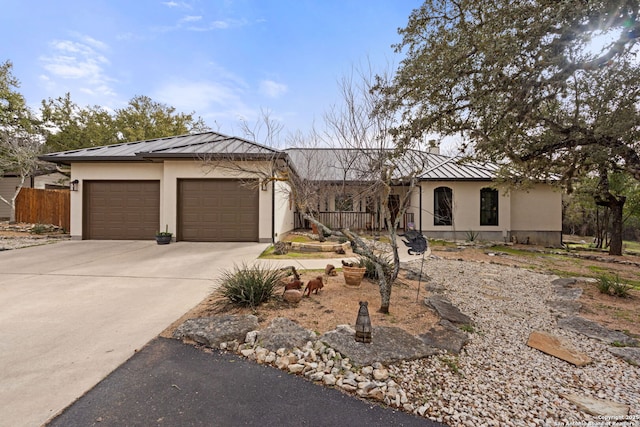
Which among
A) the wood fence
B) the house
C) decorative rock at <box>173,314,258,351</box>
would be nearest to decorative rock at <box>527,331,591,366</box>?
decorative rock at <box>173,314,258,351</box>

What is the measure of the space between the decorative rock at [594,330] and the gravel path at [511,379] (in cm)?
15

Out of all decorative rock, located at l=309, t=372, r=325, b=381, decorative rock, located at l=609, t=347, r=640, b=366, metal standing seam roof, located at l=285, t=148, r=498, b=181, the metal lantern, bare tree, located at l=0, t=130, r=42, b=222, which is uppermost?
bare tree, located at l=0, t=130, r=42, b=222

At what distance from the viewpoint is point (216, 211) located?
34.9 feet

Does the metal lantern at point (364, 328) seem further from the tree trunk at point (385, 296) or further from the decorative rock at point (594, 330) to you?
the decorative rock at point (594, 330)

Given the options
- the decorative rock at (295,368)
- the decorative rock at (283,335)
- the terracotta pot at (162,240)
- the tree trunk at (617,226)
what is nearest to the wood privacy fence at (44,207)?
the terracotta pot at (162,240)

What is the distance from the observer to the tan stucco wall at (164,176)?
34.1 feet

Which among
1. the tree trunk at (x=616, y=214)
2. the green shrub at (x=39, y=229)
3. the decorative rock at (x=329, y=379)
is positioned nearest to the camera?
the decorative rock at (x=329, y=379)

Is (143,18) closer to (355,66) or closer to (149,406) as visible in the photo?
(355,66)

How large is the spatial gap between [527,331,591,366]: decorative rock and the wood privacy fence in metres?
16.9

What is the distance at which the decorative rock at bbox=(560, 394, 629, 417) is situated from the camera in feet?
7.11

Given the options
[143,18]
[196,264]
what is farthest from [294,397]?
[143,18]

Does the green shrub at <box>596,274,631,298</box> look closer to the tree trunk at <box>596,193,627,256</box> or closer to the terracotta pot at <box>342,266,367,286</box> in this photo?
the terracotta pot at <box>342,266,367,286</box>

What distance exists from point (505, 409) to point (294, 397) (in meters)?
1.64

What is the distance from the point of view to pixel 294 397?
2260 mm
